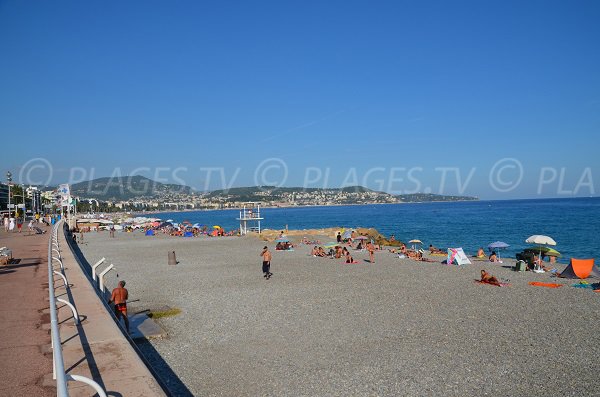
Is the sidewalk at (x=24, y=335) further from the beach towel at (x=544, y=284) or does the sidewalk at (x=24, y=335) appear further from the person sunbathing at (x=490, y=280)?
the beach towel at (x=544, y=284)

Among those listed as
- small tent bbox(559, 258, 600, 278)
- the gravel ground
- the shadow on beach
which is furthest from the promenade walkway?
small tent bbox(559, 258, 600, 278)

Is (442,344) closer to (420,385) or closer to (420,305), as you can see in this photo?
(420,385)

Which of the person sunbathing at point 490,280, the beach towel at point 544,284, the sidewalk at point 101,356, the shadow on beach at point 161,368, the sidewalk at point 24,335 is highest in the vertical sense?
the sidewalk at point 101,356

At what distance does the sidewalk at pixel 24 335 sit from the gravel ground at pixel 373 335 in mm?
2338

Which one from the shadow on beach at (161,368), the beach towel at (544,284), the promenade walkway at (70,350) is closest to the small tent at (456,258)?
the beach towel at (544,284)

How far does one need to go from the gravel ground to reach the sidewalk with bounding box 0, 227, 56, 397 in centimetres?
234

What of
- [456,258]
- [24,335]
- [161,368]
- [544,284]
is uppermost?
[24,335]

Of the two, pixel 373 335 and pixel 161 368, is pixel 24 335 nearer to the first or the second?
pixel 161 368

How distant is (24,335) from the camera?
7.96m

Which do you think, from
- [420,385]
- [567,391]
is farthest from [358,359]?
[567,391]

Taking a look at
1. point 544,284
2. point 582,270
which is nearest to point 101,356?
point 544,284

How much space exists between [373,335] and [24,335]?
7.38 metres

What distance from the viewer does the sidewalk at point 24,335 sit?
5848 millimetres

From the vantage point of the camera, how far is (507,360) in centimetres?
946
